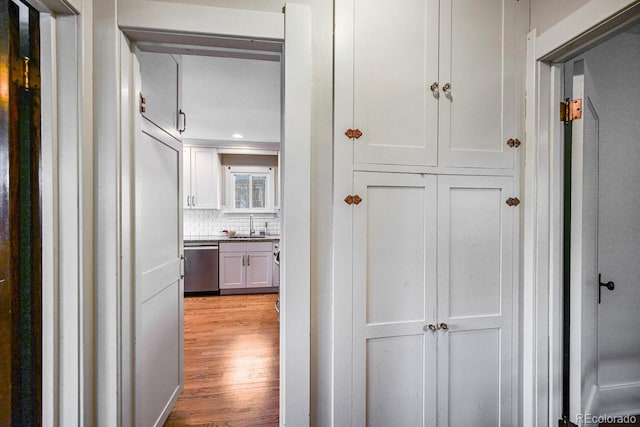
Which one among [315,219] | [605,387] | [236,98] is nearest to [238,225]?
[236,98]

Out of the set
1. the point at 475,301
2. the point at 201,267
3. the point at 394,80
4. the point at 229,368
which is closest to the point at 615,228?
the point at 475,301

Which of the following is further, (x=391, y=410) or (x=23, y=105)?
(x=391, y=410)

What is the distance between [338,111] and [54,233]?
1135mm

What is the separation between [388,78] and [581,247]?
3.85 feet

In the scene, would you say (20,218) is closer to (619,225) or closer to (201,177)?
(619,225)

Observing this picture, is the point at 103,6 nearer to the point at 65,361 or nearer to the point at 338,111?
the point at 338,111

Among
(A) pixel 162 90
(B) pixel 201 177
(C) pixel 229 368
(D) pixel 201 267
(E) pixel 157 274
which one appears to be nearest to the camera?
(E) pixel 157 274

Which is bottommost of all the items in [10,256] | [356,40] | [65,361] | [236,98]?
[65,361]

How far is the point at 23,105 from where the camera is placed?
92cm

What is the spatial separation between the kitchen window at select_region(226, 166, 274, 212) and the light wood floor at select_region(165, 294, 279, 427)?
190 cm

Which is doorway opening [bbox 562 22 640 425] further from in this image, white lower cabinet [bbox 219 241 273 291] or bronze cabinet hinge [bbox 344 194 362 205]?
white lower cabinet [bbox 219 241 273 291]

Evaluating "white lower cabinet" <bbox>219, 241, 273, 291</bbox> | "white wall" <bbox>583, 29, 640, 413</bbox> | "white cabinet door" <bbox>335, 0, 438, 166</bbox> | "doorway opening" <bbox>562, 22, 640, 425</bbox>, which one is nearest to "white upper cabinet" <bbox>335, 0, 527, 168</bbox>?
"white cabinet door" <bbox>335, 0, 438, 166</bbox>

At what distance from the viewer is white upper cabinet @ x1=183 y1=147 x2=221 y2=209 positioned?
4.68 meters

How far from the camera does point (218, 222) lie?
5078mm
